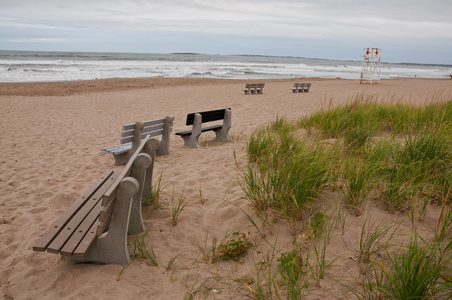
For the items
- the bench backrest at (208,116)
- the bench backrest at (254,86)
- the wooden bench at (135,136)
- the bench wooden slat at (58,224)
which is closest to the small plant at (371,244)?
the bench wooden slat at (58,224)

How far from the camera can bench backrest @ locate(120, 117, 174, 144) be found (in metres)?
5.50

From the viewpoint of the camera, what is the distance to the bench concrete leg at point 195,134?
667 cm

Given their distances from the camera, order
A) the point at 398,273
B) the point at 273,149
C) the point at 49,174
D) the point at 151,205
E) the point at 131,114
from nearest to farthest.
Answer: the point at 398,273 → the point at 151,205 → the point at 273,149 → the point at 49,174 → the point at 131,114

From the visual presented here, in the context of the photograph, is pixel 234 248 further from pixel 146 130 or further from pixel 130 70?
pixel 130 70

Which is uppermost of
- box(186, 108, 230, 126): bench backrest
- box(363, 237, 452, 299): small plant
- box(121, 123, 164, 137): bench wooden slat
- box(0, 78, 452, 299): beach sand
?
box(186, 108, 230, 126): bench backrest

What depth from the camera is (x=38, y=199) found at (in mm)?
4195

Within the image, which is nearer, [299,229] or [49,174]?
[299,229]

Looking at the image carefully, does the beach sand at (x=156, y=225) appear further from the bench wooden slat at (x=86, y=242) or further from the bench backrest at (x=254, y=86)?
the bench backrest at (x=254, y=86)

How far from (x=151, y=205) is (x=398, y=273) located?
2.53 metres

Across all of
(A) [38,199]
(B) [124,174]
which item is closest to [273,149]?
(B) [124,174]

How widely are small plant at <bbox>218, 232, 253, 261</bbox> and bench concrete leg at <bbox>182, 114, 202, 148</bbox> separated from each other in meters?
3.96

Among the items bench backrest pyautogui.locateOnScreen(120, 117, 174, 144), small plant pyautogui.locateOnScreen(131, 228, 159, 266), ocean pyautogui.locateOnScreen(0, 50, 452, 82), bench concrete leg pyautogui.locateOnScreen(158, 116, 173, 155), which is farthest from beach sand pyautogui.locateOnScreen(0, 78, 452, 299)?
ocean pyautogui.locateOnScreen(0, 50, 452, 82)

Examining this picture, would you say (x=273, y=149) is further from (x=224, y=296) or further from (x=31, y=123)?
(x=31, y=123)

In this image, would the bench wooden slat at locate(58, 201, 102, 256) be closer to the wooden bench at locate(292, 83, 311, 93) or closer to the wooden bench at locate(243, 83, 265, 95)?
the wooden bench at locate(243, 83, 265, 95)
